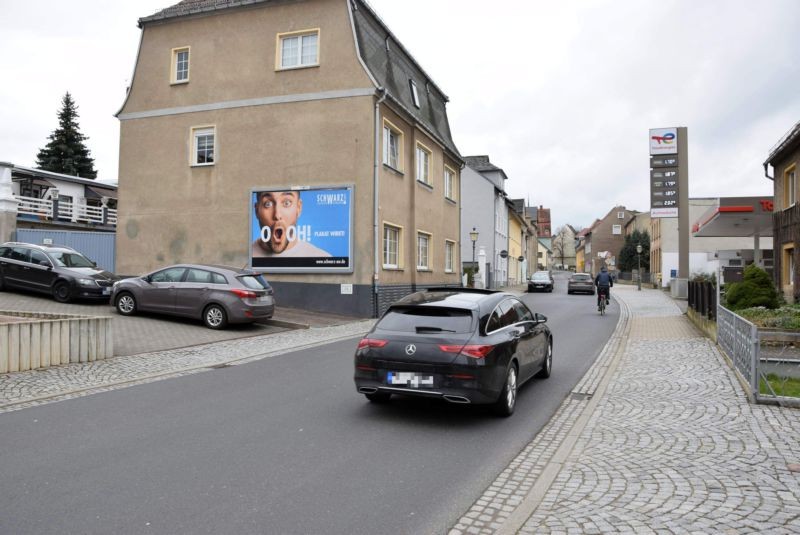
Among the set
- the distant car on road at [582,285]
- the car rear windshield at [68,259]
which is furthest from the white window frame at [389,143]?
the distant car on road at [582,285]

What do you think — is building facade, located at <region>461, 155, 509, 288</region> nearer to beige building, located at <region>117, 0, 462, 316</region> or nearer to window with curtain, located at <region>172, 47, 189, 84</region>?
beige building, located at <region>117, 0, 462, 316</region>

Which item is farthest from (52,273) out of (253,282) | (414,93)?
(414,93)

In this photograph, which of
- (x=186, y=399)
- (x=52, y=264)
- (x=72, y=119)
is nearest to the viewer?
(x=186, y=399)

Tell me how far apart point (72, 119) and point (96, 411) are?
56.8 meters

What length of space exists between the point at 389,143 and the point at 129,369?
13675 mm

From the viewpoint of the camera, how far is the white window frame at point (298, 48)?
1998 cm

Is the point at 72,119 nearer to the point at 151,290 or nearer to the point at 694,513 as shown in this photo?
the point at 151,290

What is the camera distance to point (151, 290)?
49.2ft

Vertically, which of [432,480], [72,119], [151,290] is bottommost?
[432,480]

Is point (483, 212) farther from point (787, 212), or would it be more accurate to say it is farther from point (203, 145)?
point (203, 145)

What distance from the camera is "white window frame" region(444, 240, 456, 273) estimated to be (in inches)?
1098

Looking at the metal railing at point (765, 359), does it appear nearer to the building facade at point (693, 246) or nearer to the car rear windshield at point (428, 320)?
the car rear windshield at point (428, 320)

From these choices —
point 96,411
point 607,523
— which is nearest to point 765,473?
point 607,523

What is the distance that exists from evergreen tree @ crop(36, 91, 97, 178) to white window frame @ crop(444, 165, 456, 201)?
39.3 metres
